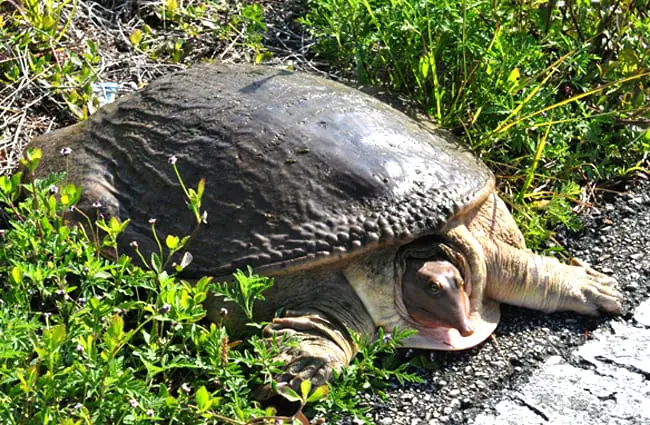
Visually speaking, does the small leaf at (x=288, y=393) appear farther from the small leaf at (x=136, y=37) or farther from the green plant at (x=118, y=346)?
the small leaf at (x=136, y=37)

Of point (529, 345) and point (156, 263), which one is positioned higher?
point (156, 263)

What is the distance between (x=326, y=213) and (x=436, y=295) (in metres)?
0.44

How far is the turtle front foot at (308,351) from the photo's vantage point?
8.79 feet

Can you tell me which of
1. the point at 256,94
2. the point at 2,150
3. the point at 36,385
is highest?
the point at 256,94

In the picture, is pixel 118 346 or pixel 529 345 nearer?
pixel 118 346

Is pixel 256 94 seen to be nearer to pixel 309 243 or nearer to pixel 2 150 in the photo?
pixel 309 243

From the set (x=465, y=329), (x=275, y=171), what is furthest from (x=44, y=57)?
(x=465, y=329)

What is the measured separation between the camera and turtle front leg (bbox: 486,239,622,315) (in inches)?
123

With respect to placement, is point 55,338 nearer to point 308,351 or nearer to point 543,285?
point 308,351

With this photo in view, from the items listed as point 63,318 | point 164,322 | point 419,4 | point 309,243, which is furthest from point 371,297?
point 419,4

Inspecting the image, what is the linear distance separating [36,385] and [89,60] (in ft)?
6.93

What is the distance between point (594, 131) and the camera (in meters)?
3.87

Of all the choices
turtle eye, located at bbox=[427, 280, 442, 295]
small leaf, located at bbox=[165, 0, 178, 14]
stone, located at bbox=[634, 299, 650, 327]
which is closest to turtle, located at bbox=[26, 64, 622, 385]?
turtle eye, located at bbox=[427, 280, 442, 295]

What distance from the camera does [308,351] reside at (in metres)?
2.72
